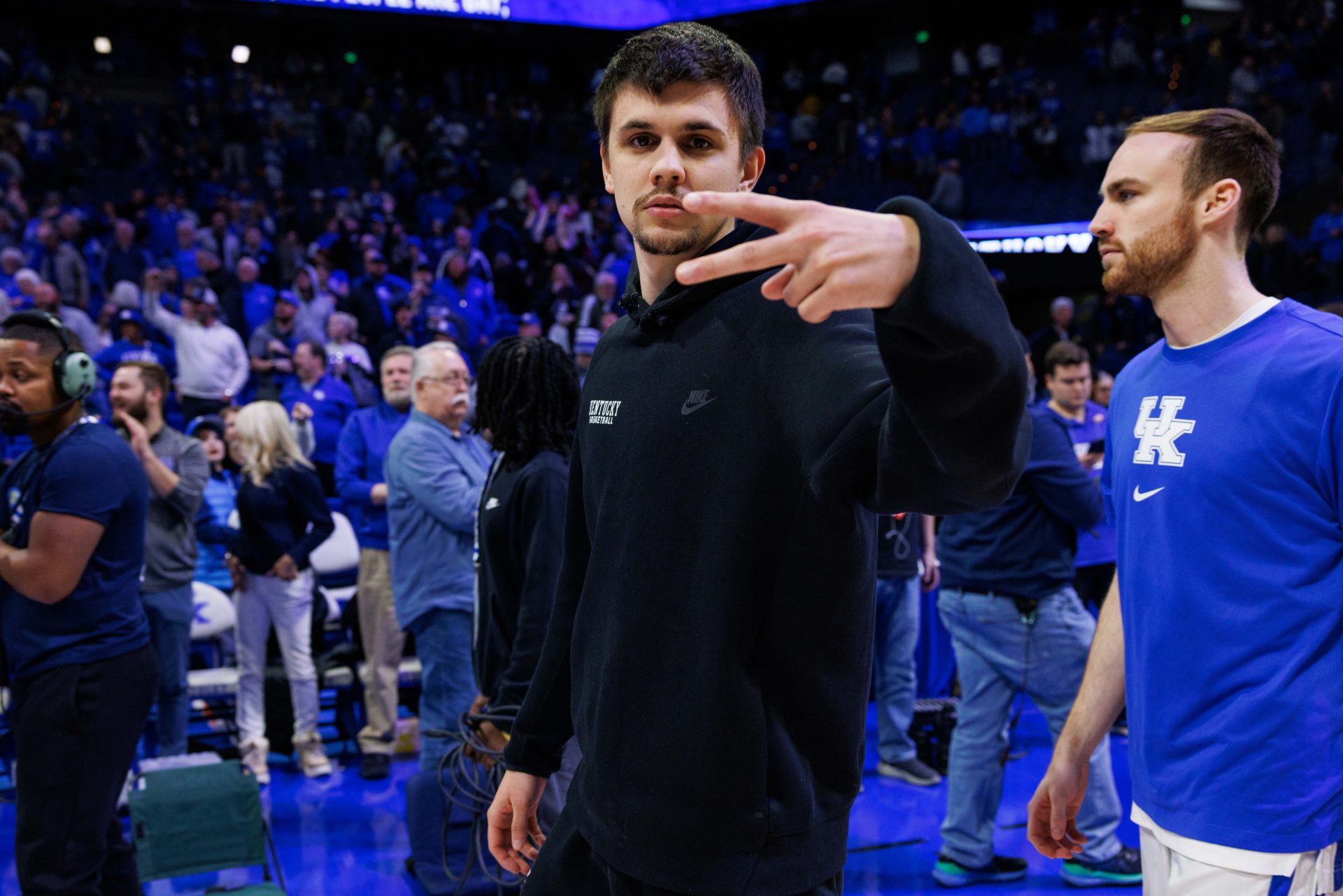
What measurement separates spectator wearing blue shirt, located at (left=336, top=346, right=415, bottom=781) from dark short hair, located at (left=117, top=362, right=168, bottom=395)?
1.12 metres

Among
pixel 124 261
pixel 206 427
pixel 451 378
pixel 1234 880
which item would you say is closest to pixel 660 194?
pixel 1234 880

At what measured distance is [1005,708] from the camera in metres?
4.40

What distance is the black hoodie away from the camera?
1.40 metres

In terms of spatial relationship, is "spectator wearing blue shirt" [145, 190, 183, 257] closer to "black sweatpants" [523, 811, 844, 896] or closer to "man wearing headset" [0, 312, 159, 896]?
"man wearing headset" [0, 312, 159, 896]

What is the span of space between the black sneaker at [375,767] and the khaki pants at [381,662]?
5 centimetres

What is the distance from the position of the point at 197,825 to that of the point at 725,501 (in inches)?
131

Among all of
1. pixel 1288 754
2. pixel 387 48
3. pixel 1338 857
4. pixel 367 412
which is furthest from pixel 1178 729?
pixel 387 48

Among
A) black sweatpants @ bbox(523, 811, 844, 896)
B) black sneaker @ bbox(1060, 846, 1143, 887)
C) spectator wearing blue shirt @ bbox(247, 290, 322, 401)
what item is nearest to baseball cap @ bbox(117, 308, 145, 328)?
spectator wearing blue shirt @ bbox(247, 290, 322, 401)

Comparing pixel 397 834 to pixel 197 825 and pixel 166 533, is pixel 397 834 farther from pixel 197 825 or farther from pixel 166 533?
pixel 166 533

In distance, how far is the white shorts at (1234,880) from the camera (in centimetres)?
185

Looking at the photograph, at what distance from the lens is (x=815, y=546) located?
4.66 ft

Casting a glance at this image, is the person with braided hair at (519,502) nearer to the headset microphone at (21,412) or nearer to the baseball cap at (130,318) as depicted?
the headset microphone at (21,412)

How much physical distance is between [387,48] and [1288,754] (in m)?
23.2

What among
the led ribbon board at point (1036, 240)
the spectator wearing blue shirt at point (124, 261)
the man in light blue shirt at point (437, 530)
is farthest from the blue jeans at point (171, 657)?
the led ribbon board at point (1036, 240)
